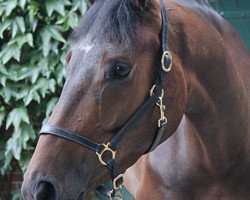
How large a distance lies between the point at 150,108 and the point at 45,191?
0.42m

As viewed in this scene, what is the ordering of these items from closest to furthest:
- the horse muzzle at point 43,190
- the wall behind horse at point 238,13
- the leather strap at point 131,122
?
the horse muzzle at point 43,190, the leather strap at point 131,122, the wall behind horse at point 238,13

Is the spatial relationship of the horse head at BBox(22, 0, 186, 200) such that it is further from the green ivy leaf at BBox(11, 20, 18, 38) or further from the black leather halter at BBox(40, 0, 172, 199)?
the green ivy leaf at BBox(11, 20, 18, 38)

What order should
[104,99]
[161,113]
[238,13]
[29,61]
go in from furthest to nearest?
[29,61] < [238,13] < [161,113] < [104,99]

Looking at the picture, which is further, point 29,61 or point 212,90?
point 29,61

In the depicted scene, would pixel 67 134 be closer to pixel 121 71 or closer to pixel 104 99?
pixel 104 99

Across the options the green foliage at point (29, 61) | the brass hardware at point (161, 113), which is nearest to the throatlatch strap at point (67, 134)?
the brass hardware at point (161, 113)

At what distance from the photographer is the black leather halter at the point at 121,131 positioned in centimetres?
174

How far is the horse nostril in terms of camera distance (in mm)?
1671

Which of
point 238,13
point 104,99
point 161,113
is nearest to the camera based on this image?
point 104,99

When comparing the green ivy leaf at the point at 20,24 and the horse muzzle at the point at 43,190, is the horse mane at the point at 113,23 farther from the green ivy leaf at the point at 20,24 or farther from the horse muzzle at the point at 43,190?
the green ivy leaf at the point at 20,24

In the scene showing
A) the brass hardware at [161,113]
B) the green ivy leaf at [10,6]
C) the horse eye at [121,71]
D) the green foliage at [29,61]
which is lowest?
the green foliage at [29,61]

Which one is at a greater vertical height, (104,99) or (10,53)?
(104,99)

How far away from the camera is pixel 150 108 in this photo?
6.18 feet

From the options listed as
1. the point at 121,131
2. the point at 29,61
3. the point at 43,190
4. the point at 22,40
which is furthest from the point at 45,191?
the point at 29,61
